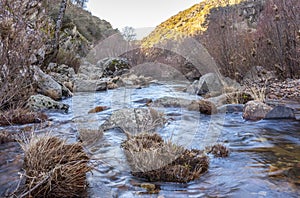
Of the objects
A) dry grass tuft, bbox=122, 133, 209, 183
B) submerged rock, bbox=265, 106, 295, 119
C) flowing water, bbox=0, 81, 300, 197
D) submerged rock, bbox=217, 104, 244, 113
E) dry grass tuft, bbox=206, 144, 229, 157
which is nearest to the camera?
flowing water, bbox=0, 81, 300, 197

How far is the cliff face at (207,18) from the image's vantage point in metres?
11.8

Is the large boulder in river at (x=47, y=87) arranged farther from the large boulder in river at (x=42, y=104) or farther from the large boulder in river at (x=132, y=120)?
the large boulder in river at (x=132, y=120)

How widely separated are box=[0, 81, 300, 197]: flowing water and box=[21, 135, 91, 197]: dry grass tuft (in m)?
0.20

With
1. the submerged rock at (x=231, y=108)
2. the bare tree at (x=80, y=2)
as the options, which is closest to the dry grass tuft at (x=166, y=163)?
the submerged rock at (x=231, y=108)

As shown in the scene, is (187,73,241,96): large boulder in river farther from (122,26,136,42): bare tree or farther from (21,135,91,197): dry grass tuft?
(122,26,136,42): bare tree

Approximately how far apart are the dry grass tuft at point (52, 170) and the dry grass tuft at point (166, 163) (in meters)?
0.61

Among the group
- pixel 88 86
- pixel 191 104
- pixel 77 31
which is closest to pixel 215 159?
pixel 191 104

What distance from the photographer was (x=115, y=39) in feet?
84.3

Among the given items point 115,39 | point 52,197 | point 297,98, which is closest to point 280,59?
point 297,98

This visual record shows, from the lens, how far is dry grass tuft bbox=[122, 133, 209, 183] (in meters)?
3.12

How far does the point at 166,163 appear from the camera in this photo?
3.28 metres

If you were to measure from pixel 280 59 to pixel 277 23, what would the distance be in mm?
1130

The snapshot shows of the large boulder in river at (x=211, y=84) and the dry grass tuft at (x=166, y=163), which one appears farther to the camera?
the large boulder in river at (x=211, y=84)

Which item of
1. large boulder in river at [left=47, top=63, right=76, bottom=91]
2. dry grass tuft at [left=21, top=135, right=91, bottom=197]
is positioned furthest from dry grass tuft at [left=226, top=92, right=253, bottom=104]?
large boulder in river at [left=47, top=63, right=76, bottom=91]
